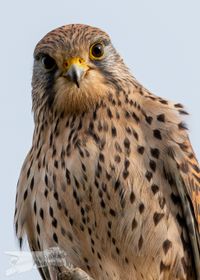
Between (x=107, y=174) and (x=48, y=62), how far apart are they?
3.04 ft

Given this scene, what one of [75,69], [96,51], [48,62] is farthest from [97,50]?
[75,69]

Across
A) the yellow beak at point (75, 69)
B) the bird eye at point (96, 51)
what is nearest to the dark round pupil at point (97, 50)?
the bird eye at point (96, 51)

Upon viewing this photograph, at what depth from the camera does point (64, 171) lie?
5.50 m

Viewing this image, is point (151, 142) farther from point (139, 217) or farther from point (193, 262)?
point (193, 262)

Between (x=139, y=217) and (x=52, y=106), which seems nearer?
(x=139, y=217)

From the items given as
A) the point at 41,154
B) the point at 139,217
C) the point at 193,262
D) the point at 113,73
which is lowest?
the point at 193,262

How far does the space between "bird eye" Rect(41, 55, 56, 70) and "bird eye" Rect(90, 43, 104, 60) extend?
10.8 inches

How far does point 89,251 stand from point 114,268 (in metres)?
0.21

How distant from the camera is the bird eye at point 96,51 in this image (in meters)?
5.71

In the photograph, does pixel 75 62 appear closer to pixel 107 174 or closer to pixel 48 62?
pixel 48 62

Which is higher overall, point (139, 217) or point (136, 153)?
point (136, 153)

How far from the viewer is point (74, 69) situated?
5.34 m

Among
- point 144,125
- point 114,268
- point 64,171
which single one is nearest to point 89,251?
point 114,268

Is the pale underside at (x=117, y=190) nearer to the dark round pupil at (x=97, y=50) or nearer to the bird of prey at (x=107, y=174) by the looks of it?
the bird of prey at (x=107, y=174)
